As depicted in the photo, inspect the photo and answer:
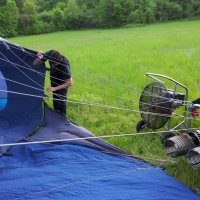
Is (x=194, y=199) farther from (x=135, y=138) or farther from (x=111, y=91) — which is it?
(x=111, y=91)

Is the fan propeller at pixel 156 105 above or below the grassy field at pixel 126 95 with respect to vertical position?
above

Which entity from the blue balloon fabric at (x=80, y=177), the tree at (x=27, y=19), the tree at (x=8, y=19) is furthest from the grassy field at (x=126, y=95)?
the tree at (x=27, y=19)

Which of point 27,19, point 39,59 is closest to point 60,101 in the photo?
point 39,59

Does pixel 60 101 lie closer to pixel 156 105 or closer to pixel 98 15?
pixel 156 105

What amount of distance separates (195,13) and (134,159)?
42.6 metres

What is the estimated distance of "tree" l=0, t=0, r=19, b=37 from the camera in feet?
125

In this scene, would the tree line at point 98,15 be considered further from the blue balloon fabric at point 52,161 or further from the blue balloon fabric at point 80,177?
the blue balloon fabric at point 80,177

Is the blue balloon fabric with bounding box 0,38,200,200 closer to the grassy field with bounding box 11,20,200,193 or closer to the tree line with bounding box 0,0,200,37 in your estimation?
the grassy field with bounding box 11,20,200,193

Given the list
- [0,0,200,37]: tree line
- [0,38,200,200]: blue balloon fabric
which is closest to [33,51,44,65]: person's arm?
[0,38,200,200]: blue balloon fabric

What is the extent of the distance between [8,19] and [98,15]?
11276 mm

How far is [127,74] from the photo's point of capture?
7848 millimetres

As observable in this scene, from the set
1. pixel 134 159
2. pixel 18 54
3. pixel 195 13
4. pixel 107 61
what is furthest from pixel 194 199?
pixel 195 13

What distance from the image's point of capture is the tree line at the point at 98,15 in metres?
41.7

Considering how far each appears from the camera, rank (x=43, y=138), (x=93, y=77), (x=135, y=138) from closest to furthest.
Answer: (x=43, y=138) < (x=135, y=138) < (x=93, y=77)
